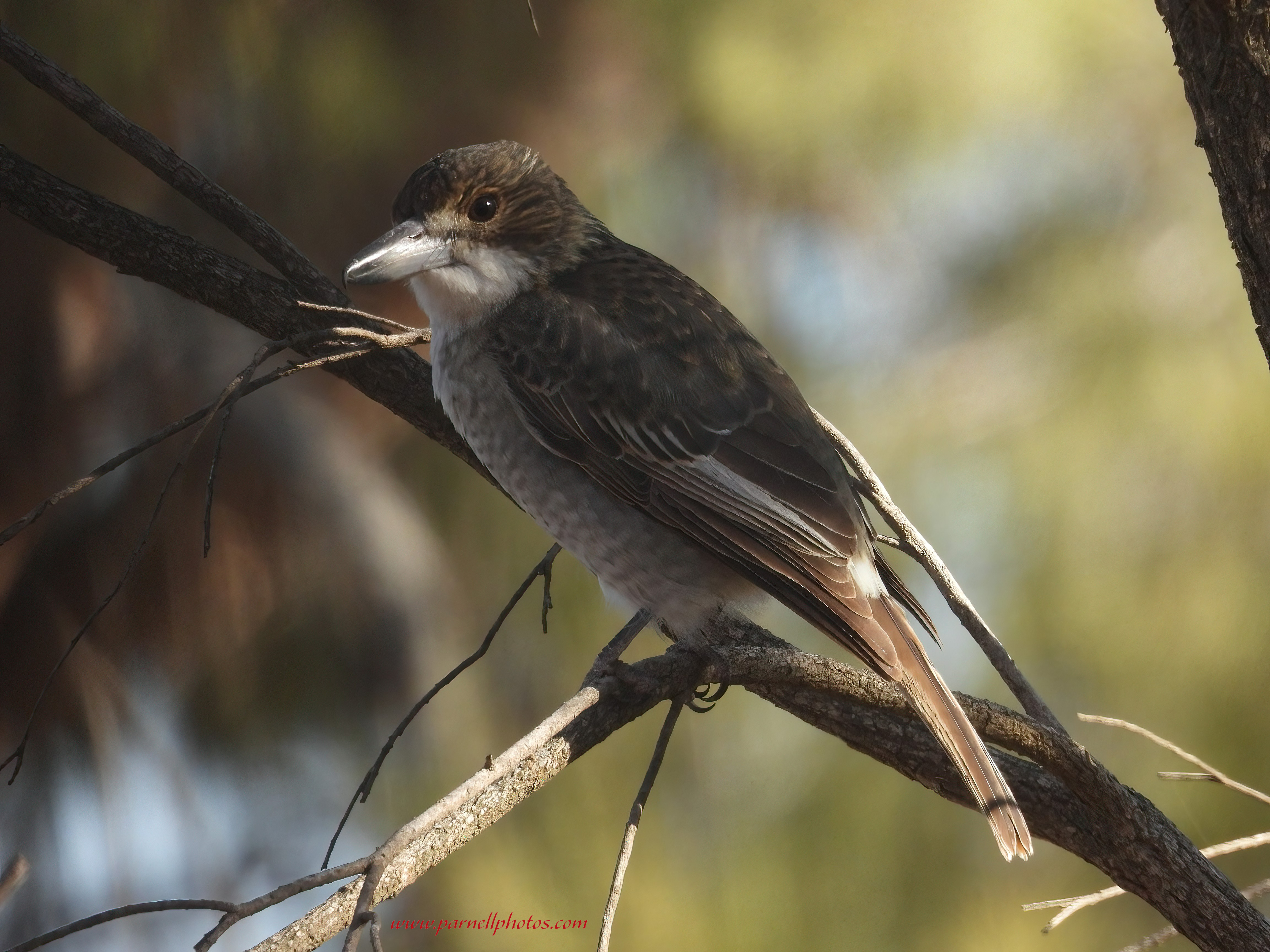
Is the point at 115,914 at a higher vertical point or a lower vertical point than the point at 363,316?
lower

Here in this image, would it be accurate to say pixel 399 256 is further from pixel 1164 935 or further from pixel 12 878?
pixel 1164 935

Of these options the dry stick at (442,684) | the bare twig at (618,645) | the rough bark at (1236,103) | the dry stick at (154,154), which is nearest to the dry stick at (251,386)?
the dry stick at (154,154)

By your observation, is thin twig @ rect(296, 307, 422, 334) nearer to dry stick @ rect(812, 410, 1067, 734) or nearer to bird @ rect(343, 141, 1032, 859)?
bird @ rect(343, 141, 1032, 859)

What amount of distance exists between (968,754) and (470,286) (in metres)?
0.88

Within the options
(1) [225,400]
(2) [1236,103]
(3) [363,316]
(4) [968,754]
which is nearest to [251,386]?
(1) [225,400]

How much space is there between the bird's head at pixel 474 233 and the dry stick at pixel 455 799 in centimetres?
66

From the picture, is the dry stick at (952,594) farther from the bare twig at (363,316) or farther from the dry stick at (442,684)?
the bare twig at (363,316)

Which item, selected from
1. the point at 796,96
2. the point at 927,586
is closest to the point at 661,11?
the point at 796,96

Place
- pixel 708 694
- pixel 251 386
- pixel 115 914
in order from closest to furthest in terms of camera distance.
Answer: pixel 115 914 < pixel 251 386 < pixel 708 694

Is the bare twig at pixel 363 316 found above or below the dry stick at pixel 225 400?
above

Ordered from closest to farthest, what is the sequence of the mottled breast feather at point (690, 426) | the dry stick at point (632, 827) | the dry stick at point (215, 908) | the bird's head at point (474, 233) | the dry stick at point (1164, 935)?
the dry stick at point (215, 908), the dry stick at point (632, 827), the dry stick at point (1164, 935), the mottled breast feather at point (690, 426), the bird's head at point (474, 233)

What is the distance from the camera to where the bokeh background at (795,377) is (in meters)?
1.96

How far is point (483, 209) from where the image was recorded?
1.47 meters

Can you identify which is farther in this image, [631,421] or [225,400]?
[631,421]
